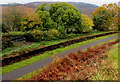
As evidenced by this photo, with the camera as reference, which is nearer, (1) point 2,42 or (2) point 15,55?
(2) point 15,55

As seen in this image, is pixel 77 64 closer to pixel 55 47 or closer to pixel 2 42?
pixel 55 47

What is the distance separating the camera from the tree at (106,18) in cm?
2034

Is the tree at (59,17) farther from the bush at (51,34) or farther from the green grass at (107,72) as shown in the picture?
the green grass at (107,72)

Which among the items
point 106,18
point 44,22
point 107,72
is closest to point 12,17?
point 44,22

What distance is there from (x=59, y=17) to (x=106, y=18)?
1117 centimetres

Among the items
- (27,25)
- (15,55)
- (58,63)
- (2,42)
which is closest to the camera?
(58,63)

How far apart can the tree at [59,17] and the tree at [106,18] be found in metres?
8.13

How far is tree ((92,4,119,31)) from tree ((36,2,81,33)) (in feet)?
26.7

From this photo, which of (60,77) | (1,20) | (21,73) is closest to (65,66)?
(60,77)

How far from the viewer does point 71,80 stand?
3.61 m

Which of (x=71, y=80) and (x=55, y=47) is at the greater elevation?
(x=71, y=80)

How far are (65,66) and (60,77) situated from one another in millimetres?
858

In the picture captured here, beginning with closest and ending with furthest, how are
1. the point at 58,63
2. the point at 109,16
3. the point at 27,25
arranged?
the point at 58,63 < the point at 27,25 < the point at 109,16

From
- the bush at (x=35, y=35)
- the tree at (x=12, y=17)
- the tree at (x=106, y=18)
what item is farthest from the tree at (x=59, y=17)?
the tree at (x=106, y=18)
